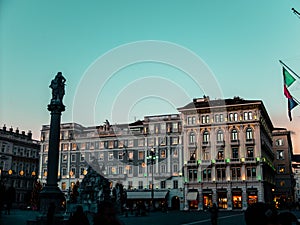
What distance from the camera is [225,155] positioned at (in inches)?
2509

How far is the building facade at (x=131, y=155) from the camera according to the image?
6844 centimetres

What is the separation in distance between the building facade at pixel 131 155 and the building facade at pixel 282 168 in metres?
28.2

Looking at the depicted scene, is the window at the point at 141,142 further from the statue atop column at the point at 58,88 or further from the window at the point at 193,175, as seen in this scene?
the statue atop column at the point at 58,88

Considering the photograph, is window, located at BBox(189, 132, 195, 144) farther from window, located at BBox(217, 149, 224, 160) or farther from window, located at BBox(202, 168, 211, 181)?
window, located at BBox(202, 168, 211, 181)

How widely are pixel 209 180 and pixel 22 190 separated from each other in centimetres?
4528

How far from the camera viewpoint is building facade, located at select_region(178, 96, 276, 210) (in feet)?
201

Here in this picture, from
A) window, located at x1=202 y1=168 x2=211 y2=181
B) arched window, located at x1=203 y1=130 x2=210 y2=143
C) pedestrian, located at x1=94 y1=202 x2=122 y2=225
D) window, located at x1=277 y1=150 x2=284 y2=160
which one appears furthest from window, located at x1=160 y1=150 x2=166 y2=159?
pedestrian, located at x1=94 y1=202 x2=122 y2=225

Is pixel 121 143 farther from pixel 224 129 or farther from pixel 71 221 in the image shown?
pixel 71 221

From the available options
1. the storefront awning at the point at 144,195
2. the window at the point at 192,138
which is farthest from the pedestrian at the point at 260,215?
the storefront awning at the point at 144,195

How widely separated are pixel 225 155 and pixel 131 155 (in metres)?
19.4

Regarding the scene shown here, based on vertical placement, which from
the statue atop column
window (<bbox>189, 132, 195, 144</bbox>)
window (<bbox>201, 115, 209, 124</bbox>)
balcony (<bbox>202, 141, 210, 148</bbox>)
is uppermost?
window (<bbox>201, 115, 209, 124</bbox>)

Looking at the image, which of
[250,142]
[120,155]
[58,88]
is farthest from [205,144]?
[58,88]

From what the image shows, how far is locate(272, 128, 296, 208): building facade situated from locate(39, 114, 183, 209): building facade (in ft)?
92.4

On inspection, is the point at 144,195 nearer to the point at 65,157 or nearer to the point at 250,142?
the point at 250,142
